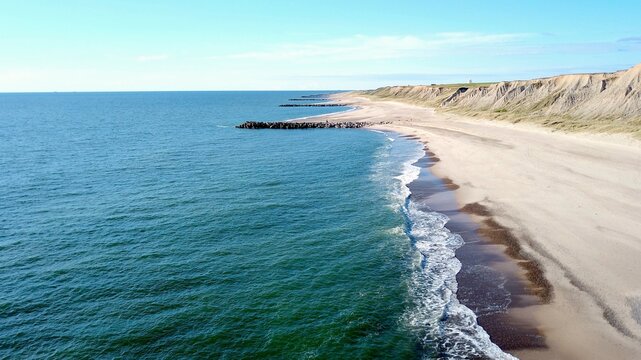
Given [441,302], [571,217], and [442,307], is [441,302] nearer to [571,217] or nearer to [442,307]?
[442,307]

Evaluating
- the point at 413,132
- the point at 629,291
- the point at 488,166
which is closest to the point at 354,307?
the point at 629,291

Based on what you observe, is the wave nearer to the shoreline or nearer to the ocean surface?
the ocean surface

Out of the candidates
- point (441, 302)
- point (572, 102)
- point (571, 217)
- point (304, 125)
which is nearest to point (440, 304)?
point (441, 302)

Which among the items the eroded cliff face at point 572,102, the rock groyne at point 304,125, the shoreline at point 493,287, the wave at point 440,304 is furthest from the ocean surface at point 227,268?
the rock groyne at point 304,125

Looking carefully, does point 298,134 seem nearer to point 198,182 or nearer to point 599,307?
point 198,182

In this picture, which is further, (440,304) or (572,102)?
(572,102)

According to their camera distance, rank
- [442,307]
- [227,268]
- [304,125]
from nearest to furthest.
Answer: [442,307] < [227,268] < [304,125]

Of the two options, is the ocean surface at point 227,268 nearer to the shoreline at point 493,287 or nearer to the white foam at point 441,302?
the white foam at point 441,302
